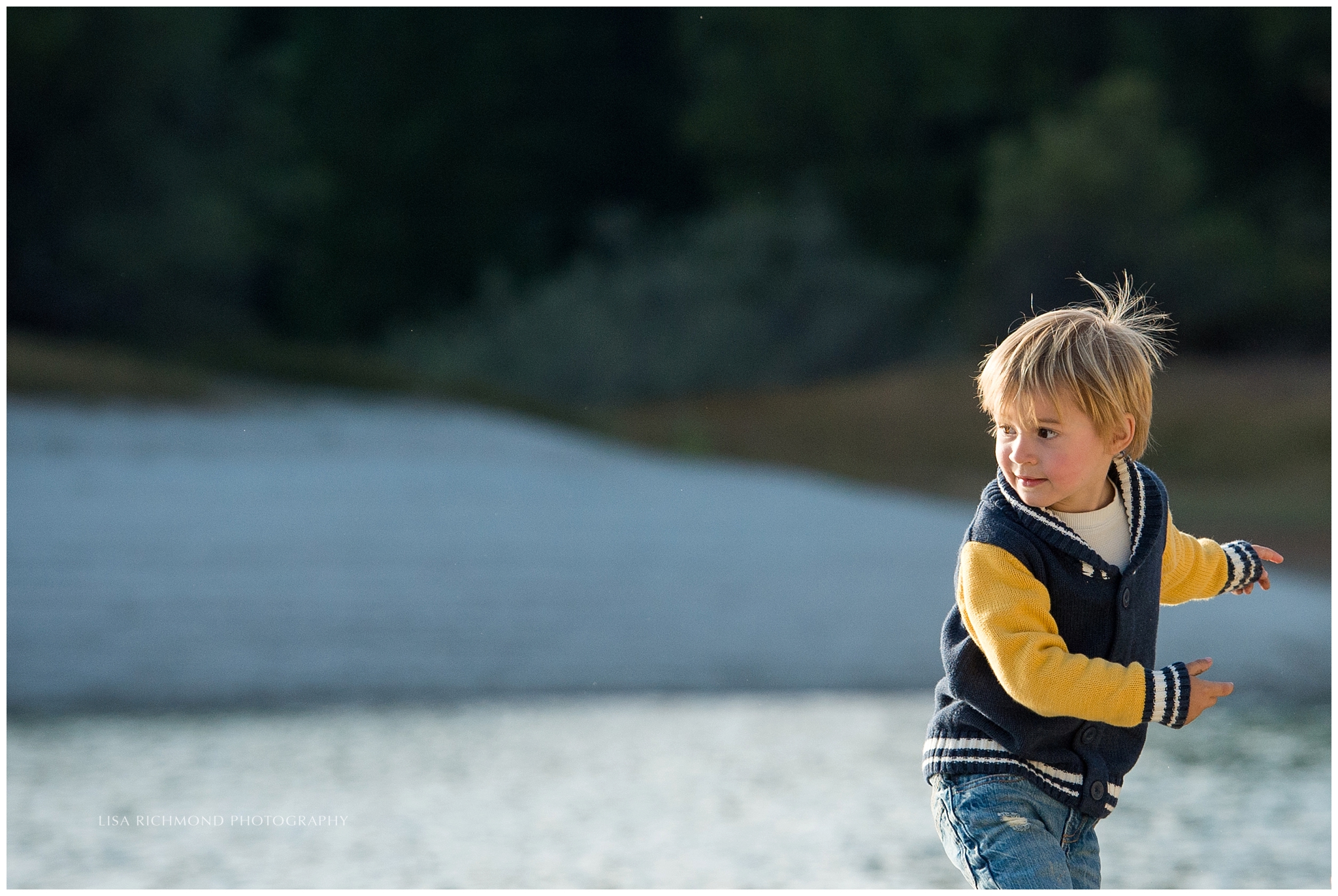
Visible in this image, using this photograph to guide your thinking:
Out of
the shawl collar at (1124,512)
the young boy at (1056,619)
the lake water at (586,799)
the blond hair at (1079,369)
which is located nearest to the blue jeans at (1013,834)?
the young boy at (1056,619)

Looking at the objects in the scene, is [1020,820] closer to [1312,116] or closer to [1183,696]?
[1183,696]

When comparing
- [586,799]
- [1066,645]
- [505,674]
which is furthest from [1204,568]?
[505,674]

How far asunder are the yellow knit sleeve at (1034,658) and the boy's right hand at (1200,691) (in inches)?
1.6

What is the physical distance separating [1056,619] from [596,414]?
1151cm

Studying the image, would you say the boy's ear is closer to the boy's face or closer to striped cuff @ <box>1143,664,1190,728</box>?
the boy's face

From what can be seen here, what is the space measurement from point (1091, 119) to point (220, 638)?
919 centimetres

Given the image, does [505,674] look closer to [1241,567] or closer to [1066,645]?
[1241,567]

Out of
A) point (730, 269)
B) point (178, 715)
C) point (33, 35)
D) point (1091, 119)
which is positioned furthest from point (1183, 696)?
point (730, 269)

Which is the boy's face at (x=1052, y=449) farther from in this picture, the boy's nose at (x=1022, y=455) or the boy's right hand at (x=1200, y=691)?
the boy's right hand at (x=1200, y=691)

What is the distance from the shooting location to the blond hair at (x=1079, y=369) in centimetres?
156

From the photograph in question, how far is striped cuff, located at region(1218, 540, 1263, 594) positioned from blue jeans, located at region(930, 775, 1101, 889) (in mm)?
284

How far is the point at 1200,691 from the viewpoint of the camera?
153 centimetres

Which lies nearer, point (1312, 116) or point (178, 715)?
point (178, 715)

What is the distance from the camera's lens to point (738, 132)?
622 inches
